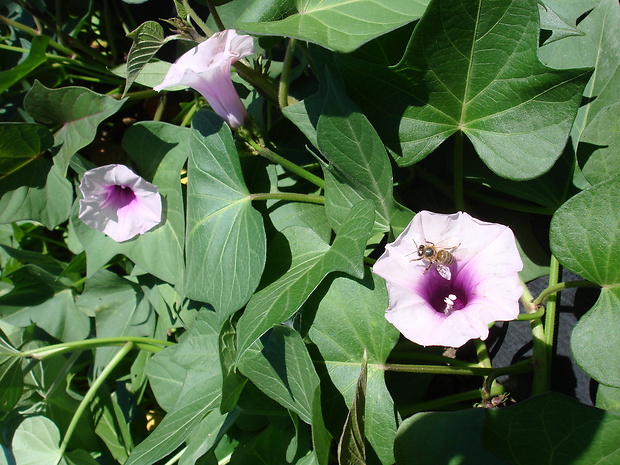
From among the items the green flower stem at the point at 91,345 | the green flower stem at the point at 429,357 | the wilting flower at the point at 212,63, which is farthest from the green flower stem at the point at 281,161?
the green flower stem at the point at 91,345

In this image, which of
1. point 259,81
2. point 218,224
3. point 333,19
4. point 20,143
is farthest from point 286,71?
point 20,143

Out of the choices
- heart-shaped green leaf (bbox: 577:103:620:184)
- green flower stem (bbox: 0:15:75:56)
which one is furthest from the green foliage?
green flower stem (bbox: 0:15:75:56)

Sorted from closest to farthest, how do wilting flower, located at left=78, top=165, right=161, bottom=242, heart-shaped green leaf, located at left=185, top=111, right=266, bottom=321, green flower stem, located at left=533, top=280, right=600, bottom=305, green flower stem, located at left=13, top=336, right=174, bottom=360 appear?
green flower stem, located at left=533, top=280, right=600, bottom=305, heart-shaped green leaf, located at left=185, top=111, right=266, bottom=321, wilting flower, located at left=78, top=165, right=161, bottom=242, green flower stem, located at left=13, top=336, right=174, bottom=360

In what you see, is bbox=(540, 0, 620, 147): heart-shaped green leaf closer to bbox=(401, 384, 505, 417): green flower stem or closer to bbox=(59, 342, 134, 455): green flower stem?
bbox=(401, 384, 505, 417): green flower stem

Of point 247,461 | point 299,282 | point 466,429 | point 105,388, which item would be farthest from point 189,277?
point 105,388

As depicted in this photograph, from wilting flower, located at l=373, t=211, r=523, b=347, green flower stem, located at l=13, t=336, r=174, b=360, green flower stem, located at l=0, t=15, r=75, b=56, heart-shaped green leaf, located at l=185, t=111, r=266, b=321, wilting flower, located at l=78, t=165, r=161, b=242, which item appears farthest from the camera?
green flower stem, located at l=0, t=15, r=75, b=56

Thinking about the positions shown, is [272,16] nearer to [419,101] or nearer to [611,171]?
[419,101]

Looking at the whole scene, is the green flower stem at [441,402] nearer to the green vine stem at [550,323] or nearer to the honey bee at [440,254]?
the green vine stem at [550,323]
